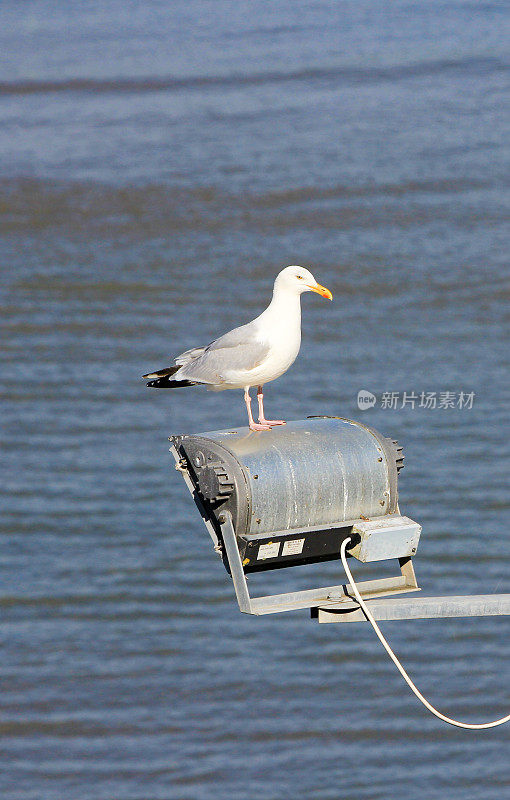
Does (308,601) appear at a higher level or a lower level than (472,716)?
higher

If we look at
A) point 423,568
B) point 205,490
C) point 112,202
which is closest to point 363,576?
point 423,568

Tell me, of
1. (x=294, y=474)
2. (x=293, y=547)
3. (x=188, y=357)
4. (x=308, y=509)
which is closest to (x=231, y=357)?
(x=188, y=357)

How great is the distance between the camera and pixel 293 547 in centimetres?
713

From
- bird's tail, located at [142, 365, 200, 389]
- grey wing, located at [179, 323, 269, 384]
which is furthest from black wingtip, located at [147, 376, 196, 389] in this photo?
grey wing, located at [179, 323, 269, 384]

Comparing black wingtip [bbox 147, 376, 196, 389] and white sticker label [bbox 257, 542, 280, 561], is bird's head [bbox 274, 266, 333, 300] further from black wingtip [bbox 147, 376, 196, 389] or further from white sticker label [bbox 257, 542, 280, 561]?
white sticker label [bbox 257, 542, 280, 561]

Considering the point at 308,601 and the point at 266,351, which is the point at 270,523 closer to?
the point at 308,601

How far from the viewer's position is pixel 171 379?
8359mm

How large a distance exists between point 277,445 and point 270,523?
0.44 metres

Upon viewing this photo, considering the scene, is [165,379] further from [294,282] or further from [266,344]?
[294,282]

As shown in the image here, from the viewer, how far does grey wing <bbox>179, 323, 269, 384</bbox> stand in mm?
7996

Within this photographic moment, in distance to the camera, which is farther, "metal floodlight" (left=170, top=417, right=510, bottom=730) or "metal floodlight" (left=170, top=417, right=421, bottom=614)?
"metal floodlight" (left=170, top=417, right=421, bottom=614)

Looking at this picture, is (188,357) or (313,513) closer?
(313,513)

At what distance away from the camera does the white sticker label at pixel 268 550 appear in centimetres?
704

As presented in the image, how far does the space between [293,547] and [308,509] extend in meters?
0.21
